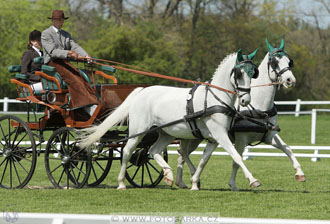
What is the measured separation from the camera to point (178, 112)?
29.1 ft

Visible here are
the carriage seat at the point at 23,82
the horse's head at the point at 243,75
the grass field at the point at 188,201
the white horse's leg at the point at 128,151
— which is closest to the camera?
the grass field at the point at 188,201

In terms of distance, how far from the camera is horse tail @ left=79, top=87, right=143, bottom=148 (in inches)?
356

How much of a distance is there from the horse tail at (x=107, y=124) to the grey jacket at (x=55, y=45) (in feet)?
3.47

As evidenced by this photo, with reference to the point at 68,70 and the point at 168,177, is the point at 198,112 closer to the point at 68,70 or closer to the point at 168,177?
the point at 168,177

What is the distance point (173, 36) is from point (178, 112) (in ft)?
95.8

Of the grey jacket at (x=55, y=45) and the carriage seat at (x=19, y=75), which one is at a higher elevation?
the grey jacket at (x=55, y=45)

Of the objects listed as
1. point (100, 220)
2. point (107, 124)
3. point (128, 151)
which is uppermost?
point (100, 220)

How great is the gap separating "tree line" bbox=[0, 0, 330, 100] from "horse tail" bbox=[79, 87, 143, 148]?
22.1 metres

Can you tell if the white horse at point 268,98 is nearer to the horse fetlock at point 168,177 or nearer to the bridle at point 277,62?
the bridle at point 277,62

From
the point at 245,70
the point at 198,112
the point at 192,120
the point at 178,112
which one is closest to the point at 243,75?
the point at 245,70

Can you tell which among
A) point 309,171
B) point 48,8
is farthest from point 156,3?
A: point 309,171

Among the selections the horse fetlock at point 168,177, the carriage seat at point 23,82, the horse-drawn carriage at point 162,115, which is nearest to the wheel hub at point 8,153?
the horse-drawn carriage at point 162,115

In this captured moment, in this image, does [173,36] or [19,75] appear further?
[173,36]

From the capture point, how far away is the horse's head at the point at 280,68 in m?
8.96
